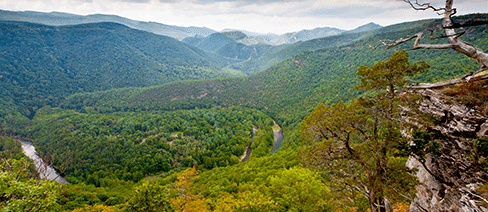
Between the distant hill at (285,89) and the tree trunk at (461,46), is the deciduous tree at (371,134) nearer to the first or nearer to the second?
the tree trunk at (461,46)

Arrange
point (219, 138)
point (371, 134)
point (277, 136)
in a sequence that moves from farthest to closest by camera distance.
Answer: point (277, 136)
point (219, 138)
point (371, 134)

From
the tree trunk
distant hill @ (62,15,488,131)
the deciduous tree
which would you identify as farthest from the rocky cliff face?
distant hill @ (62,15,488,131)

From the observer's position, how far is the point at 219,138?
90.8 m

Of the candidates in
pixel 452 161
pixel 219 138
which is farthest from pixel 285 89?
pixel 452 161

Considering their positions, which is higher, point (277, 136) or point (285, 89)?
point (285, 89)

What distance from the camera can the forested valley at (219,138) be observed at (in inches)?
435

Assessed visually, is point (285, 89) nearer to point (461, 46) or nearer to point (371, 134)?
point (371, 134)

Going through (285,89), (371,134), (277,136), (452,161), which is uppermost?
(371,134)

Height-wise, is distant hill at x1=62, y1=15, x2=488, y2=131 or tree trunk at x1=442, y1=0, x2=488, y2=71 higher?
tree trunk at x1=442, y1=0, x2=488, y2=71

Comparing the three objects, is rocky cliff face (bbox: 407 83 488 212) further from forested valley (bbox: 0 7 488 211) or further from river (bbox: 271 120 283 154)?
river (bbox: 271 120 283 154)

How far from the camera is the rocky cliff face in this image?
25.3ft

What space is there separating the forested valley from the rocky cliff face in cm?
45

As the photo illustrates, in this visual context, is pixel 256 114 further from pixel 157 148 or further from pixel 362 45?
pixel 362 45

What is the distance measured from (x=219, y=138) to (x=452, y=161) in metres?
85.8
